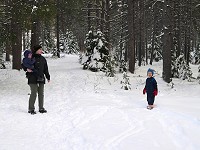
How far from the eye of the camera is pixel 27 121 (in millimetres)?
7227

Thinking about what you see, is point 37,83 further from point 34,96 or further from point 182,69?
point 182,69

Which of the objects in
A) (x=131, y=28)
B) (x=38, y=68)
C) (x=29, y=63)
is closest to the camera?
(x=29, y=63)

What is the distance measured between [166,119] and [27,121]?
3409 millimetres

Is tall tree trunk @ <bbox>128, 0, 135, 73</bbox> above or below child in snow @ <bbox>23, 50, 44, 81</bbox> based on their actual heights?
above

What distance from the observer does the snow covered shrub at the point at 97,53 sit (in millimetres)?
19500

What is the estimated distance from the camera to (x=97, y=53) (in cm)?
1969

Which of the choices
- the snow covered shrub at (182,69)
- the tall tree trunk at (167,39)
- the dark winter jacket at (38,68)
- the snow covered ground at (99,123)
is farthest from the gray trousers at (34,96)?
the snow covered shrub at (182,69)

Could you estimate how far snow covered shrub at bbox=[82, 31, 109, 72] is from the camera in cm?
1950

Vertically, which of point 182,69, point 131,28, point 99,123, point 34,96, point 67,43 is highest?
point 67,43

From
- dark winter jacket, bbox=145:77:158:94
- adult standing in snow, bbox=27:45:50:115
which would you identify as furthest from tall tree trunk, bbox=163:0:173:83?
adult standing in snow, bbox=27:45:50:115

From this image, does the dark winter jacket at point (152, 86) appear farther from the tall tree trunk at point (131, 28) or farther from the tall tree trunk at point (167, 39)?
the tall tree trunk at point (131, 28)

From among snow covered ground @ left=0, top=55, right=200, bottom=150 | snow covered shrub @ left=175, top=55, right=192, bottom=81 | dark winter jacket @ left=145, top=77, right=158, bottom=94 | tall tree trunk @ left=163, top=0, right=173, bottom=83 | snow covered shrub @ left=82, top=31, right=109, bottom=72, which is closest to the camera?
snow covered ground @ left=0, top=55, right=200, bottom=150

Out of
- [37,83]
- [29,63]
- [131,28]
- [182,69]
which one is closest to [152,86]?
[37,83]

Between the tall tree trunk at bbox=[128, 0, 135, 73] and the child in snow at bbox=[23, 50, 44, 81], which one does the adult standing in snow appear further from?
the tall tree trunk at bbox=[128, 0, 135, 73]
